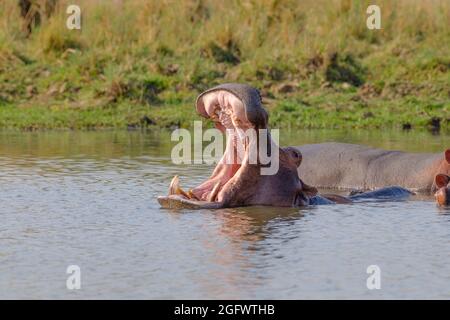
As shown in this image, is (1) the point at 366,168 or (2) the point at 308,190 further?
(1) the point at 366,168

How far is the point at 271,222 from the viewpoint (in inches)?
258

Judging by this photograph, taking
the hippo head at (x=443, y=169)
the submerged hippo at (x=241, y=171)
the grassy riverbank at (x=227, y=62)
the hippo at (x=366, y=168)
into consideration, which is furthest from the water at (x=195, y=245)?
the grassy riverbank at (x=227, y=62)

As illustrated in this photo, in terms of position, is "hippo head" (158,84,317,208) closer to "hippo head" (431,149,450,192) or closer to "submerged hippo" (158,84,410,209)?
"submerged hippo" (158,84,410,209)

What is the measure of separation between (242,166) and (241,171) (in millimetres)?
29

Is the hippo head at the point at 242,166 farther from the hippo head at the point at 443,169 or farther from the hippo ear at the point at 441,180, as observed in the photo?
the hippo head at the point at 443,169

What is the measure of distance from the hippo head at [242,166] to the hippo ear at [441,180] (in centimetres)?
89

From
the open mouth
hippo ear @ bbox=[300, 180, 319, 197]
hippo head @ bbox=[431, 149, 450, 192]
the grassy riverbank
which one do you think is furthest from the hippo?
the grassy riverbank

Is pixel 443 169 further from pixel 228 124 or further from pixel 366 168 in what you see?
pixel 228 124

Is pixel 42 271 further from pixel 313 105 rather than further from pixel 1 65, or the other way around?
pixel 1 65

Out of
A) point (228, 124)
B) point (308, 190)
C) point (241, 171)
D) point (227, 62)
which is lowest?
point (308, 190)

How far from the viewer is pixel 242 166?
6.88 meters

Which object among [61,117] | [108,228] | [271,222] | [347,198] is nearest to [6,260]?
[108,228]

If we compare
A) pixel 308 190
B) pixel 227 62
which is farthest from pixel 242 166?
pixel 227 62

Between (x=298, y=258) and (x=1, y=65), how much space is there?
377 inches
